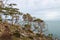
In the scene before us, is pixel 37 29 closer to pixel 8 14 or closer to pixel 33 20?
pixel 33 20

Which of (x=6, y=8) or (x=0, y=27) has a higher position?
(x=6, y=8)

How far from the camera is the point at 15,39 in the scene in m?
29.8

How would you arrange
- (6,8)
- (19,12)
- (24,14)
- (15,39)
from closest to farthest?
(15,39) < (6,8) < (19,12) < (24,14)

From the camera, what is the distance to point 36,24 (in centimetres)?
4750

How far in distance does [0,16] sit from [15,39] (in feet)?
24.7

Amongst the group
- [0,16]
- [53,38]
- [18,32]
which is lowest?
[53,38]

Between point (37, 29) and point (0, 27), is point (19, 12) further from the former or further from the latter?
point (0, 27)

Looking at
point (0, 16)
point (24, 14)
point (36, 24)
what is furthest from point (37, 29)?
point (0, 16)

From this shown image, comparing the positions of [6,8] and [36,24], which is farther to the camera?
[36,24]

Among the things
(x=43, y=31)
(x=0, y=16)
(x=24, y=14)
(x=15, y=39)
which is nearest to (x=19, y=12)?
(x=24, y=14)

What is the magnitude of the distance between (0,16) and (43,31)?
12.3m

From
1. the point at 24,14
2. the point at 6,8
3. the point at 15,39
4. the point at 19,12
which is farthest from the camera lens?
the point at 24,14

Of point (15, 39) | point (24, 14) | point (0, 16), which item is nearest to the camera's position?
point (15, 39)

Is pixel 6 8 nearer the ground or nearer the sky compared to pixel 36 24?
nearer the sky
